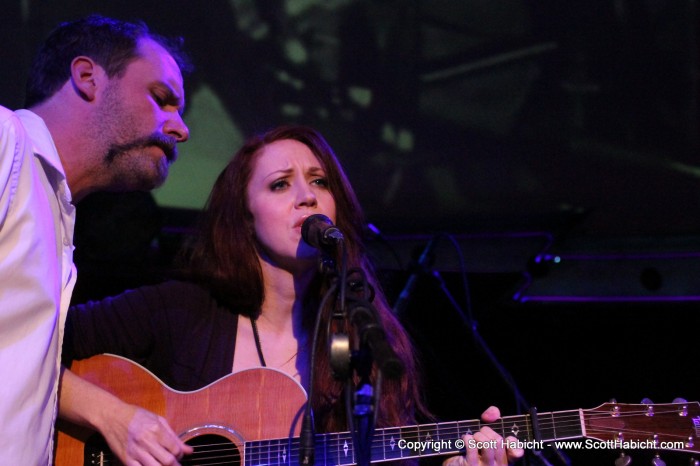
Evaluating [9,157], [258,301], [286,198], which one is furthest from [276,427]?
[9,157]

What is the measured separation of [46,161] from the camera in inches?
77.9

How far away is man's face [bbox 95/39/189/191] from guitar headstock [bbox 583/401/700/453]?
195cm

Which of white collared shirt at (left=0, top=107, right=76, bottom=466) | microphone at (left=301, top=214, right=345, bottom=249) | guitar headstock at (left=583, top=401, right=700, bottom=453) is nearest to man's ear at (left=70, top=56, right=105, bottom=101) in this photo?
white collared shirt at (left=0, top=107, right=76, bottom=466)

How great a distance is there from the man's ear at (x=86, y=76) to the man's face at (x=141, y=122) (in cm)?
5

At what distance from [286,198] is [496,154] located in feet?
7.30

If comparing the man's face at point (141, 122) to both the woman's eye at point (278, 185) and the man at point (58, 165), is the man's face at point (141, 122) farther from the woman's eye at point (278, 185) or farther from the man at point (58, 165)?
the woman's eye at point (278, 185)

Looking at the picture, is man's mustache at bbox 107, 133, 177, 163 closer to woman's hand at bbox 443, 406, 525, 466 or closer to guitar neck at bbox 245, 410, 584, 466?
guitar neck at bbox 245, 410, 584, 466

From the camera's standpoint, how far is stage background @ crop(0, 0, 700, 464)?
4.15 metres

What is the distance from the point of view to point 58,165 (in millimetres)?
2018

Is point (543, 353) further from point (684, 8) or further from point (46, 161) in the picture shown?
point (46, 161)

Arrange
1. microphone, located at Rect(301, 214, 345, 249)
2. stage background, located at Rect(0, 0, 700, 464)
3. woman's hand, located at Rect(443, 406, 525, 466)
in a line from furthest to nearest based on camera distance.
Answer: stage background, located at Rect(0, 0, 700, 464) < woman's hand, located at Rect(443, 406, 525, 466) < microphone, located at Rect(301, 214, 345, 249)

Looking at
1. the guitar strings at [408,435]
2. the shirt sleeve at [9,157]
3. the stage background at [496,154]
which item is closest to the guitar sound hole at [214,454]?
the guitar strings at [408,435]

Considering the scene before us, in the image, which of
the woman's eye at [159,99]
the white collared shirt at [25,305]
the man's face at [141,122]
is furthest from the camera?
the woman's eye at [159,99]

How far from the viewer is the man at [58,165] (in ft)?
5.56
